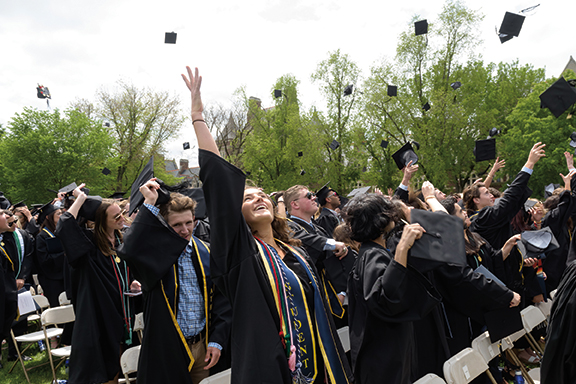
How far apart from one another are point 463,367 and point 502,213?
2.43 metres

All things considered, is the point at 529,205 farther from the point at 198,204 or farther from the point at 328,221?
the point at 198,204

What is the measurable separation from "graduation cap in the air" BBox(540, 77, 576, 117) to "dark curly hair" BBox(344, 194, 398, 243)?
5972 mm

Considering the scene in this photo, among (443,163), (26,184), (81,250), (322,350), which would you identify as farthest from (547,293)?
(26,184)

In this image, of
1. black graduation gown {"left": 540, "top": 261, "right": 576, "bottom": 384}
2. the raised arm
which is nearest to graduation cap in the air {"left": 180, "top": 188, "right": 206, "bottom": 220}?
the raised arm

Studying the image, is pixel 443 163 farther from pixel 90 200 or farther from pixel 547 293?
pixel 90 200

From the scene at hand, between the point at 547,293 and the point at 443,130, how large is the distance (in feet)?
52.0

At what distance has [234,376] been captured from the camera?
1.75 metres

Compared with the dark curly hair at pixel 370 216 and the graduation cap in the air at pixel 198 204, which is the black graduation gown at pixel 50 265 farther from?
the dark curly hair at pixel 370 216

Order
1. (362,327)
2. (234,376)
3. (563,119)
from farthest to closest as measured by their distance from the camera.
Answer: (563,119) → (362,327) → (234,376)

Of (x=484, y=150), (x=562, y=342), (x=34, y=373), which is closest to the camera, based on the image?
(x=562, y=342)

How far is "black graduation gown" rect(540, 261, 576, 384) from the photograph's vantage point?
197 cm

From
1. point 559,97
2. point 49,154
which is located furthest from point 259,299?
point 49,154

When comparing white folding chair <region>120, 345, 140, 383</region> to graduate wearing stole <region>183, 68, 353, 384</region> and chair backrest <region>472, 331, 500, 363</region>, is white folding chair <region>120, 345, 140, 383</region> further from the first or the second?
chair backrest <region>472, 331, 500, 363</region>

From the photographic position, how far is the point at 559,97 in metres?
6.85
